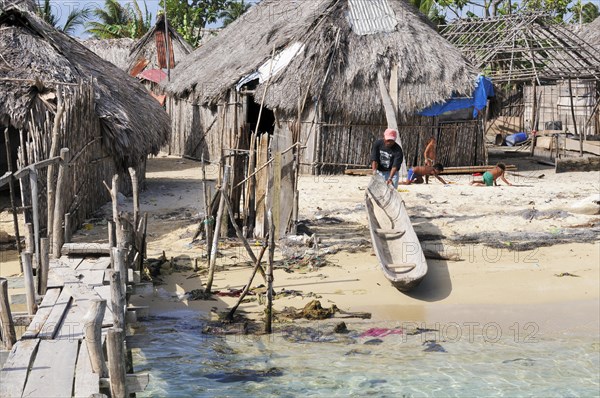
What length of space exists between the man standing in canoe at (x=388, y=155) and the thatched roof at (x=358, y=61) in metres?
4.91

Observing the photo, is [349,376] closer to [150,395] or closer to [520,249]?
[150,395]

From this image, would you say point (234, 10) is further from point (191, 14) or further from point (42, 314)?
point (42, 314)

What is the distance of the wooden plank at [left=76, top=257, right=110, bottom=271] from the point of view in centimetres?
800

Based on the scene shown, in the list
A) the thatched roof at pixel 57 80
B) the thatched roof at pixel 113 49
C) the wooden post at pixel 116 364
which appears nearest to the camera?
the wooden post at pixel 116 364

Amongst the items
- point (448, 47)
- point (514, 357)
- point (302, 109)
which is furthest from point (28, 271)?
point (448, 47)

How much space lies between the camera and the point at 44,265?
24.7 ft

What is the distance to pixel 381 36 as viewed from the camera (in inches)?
655

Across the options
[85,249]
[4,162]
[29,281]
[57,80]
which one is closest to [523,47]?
[57,80]

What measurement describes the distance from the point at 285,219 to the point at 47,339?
5.34 metres

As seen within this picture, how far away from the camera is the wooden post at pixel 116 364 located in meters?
4.79

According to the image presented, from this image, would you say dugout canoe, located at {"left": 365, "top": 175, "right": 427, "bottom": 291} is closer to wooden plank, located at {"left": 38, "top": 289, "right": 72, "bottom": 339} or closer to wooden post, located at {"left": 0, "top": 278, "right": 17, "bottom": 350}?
wooden plank, located at {"left": 38, "top": 289, "right": 72, "bottom": 339}

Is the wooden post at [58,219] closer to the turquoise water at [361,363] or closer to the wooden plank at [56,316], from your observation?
the turquoise water at [361,363]

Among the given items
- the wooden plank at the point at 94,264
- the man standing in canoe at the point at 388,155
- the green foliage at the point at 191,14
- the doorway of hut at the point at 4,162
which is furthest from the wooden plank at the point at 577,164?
the green foliage at the point at 191,14

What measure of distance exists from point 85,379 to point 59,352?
570 mm
